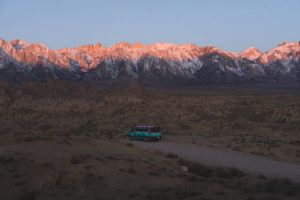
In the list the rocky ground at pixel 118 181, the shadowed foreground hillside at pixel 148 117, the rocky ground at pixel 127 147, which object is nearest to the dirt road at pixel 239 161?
the rocky ground at pixel 127 147

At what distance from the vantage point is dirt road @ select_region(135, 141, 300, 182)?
2517 cm

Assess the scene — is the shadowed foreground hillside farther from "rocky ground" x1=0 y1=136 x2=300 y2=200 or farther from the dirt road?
"rocky ground" x1=0 y1=136 x2=300 y2=200

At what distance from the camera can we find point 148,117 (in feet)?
233

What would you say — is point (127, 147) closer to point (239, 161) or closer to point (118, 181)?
point (239, 161)

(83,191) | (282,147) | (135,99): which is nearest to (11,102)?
(135,99)

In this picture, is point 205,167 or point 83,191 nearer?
point 83,191

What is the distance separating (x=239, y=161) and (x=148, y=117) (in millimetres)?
41804

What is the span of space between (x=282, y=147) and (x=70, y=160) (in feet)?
67.6

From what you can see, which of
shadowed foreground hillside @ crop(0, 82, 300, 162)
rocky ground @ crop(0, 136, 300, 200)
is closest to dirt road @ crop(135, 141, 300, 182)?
rocky ground @ crop(0, 136, 300, 200)

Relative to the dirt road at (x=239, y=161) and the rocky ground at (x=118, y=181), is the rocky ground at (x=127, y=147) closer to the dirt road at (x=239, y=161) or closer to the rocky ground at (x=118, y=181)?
the rocky ground at (x=118, y=181)

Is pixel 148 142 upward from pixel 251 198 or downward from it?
downward

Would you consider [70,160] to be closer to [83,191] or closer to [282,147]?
[83,191]

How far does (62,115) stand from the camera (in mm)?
75625

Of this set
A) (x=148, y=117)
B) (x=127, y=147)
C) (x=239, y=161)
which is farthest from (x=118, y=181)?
(x=148, y=117)
